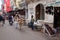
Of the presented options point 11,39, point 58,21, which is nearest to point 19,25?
point 58,21

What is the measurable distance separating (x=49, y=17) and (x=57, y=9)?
2873 millimetres

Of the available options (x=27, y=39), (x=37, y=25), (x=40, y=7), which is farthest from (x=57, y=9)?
(x=40, y=7)

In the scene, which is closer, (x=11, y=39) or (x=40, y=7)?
(x=11, y=39)

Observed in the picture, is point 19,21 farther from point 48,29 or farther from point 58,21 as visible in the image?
point 48,29

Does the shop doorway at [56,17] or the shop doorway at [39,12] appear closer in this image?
the shop doorway at [56,17]

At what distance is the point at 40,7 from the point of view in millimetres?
33031

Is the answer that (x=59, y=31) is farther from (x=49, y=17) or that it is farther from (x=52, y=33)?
(x=49, y=17)

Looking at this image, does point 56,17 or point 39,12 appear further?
point 39,12

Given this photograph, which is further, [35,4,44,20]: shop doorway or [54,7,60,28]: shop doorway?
[35,4,44,20]: shop doorway

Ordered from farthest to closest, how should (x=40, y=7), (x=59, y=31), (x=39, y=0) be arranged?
(x=40, y=7) < (x=39, y=0) < (x=59, y=31)

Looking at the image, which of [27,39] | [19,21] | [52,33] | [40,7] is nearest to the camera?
[27,39]

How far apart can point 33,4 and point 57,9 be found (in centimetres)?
1282

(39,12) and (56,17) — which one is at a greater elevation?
(39,12)

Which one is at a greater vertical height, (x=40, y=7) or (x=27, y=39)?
(x=40, y=7)
